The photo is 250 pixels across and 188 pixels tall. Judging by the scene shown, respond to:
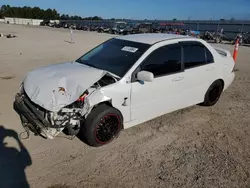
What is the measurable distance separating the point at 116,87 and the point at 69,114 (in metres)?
0.82

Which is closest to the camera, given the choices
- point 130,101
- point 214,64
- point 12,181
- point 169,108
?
point 12,181

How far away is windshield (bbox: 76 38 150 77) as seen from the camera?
4.02 metres

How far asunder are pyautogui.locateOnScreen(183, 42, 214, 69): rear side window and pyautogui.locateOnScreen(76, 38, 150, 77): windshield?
912 mm

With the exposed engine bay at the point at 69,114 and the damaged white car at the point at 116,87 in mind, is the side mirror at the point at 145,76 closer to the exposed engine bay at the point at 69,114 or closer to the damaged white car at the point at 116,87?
the damaged white car at the point at 116,87

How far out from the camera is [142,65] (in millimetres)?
3982

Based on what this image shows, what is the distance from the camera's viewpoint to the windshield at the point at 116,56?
4.02 metres

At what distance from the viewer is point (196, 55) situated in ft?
16.0

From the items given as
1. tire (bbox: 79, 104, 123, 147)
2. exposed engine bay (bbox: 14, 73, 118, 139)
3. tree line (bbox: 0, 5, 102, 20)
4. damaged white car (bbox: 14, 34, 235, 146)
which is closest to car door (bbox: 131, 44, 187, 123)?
damaged white car (bbox: 14, 34, 235, 146)

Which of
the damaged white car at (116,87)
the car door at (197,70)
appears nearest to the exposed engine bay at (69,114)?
the damaged white car at (116,87)

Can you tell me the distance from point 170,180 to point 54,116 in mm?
1760

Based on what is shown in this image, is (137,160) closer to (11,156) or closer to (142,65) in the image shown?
(142,65)

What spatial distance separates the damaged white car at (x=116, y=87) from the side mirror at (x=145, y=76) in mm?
15

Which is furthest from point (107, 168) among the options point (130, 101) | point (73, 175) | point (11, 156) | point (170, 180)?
point (11, 156)

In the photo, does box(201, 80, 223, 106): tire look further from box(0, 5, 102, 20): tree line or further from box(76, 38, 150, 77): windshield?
box(0, 5, 102, 20): tree line
